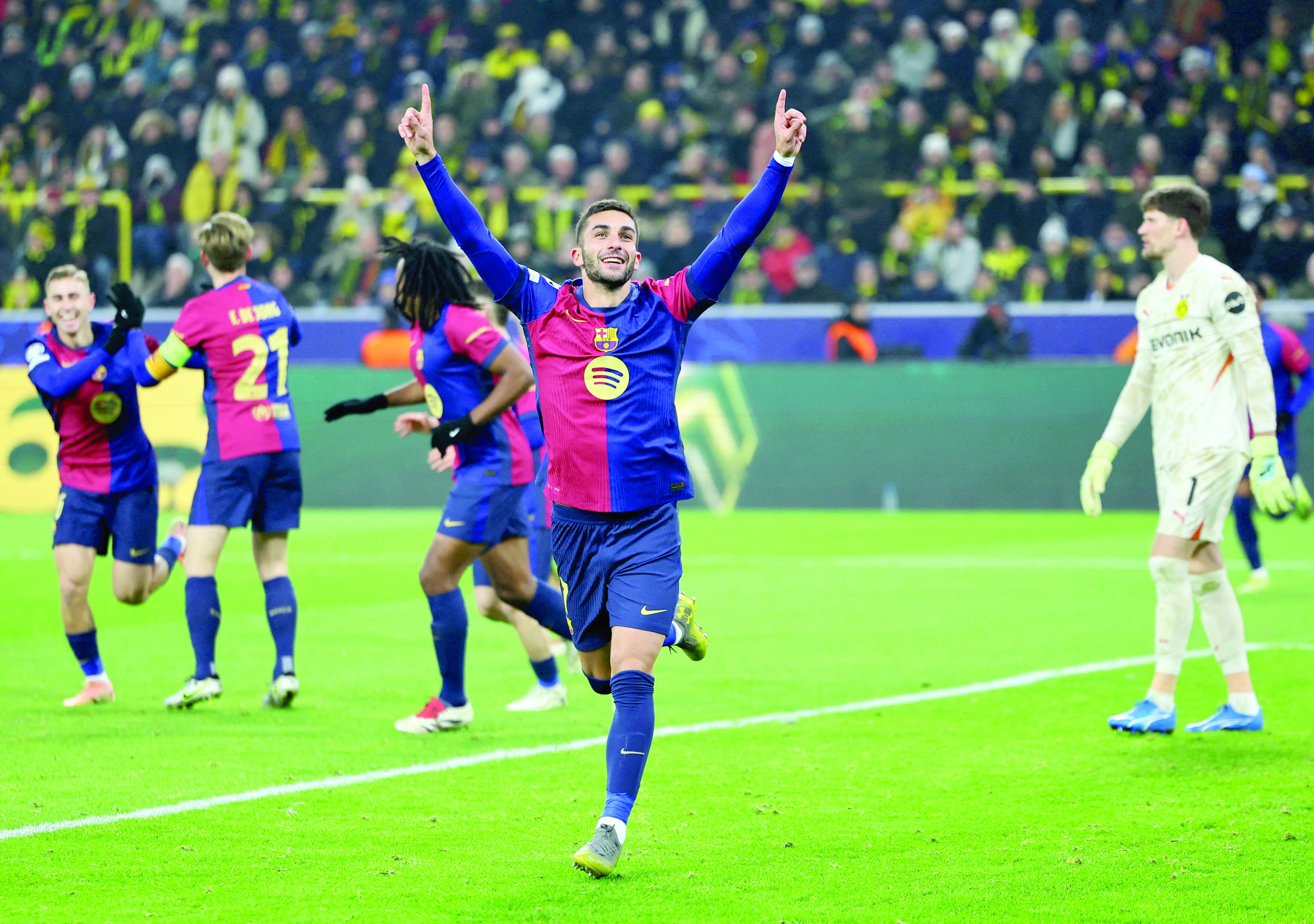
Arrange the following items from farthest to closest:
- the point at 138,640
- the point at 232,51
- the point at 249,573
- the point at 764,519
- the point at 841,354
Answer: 1. the point at 232,51
2. the point at 841,354
3. the point at 764,519
4. the point at 249,573
5. the point at 138,640

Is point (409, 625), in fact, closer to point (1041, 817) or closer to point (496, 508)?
point (496, 508)

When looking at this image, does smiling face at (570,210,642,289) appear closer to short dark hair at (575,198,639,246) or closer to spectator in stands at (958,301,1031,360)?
short dark hair at (575,198,639,246)

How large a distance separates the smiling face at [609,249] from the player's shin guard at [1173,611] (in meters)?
2.99

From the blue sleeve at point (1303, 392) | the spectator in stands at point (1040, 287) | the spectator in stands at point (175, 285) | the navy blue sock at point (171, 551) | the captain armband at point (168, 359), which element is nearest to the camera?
the captain armband at point (168, 359)

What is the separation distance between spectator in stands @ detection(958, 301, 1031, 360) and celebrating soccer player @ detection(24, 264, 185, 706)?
11.5 metres

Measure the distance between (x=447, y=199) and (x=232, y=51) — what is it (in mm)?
21155

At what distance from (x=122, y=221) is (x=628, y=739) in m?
19.1

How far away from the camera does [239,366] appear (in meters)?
7.18

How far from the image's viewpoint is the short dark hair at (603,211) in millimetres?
4734

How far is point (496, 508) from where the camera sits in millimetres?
6629

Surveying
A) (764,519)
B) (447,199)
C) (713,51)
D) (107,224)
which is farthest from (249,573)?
(713,51)

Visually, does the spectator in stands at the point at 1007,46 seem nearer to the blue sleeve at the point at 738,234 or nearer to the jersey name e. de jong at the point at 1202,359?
the jersey name e. de jong at the point at 1202,359

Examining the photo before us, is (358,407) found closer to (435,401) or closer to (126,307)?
(435,401)

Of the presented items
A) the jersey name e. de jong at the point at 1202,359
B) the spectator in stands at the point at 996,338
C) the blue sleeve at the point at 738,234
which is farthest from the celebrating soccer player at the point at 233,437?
the spectator in stands at the point at 996,338
